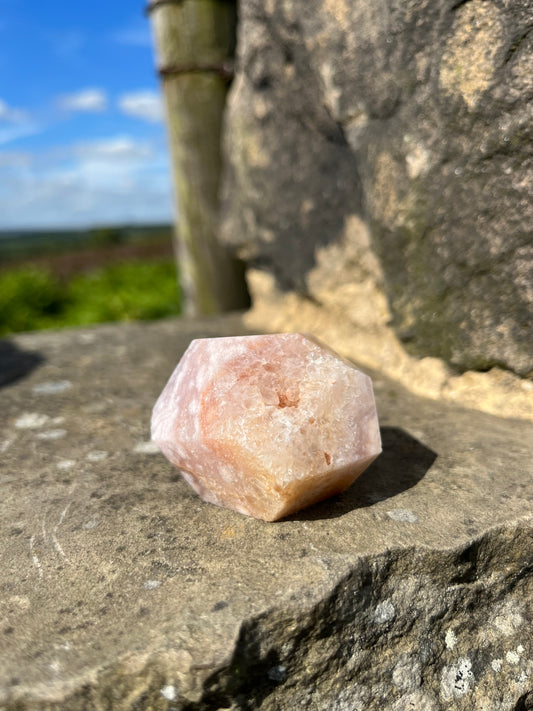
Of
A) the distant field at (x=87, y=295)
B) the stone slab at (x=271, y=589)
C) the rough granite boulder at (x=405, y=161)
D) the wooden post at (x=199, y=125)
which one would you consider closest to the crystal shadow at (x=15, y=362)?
the stone slab at (x=271, y=589)

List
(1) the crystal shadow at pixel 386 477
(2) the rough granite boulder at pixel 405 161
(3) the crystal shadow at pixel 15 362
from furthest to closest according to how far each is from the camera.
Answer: (3) the crystal shadow at pixel 15 362
(2) the rough granite boulder at pixel 405 161
(1) the crystal shadow at pixel 386 477

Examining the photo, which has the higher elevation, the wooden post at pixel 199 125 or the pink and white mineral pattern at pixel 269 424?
the wooden post at pixel 199 125

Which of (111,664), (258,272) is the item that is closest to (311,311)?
(258,272)

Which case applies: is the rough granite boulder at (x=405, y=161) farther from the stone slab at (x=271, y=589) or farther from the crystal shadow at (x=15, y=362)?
the crystal shadow at (x=15, y=362)

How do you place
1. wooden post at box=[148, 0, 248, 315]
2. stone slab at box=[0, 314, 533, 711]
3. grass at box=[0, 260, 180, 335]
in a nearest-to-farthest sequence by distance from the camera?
stone slab at box=[0, 314, 533, 711] < wooden post at box=[148, 0, 248, 315] < grass at box=[0, 260, 180, 335]

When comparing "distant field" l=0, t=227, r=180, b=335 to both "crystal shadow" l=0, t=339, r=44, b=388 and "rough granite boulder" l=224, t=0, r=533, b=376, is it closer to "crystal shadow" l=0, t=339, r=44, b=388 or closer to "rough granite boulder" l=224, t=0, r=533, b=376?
"crystal shadow" l=0, t=339, r=44, b=388

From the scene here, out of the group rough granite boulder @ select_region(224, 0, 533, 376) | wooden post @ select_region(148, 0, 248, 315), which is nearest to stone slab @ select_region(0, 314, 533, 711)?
rough granite boulder @ select_region(224, 0, 533, 376)
